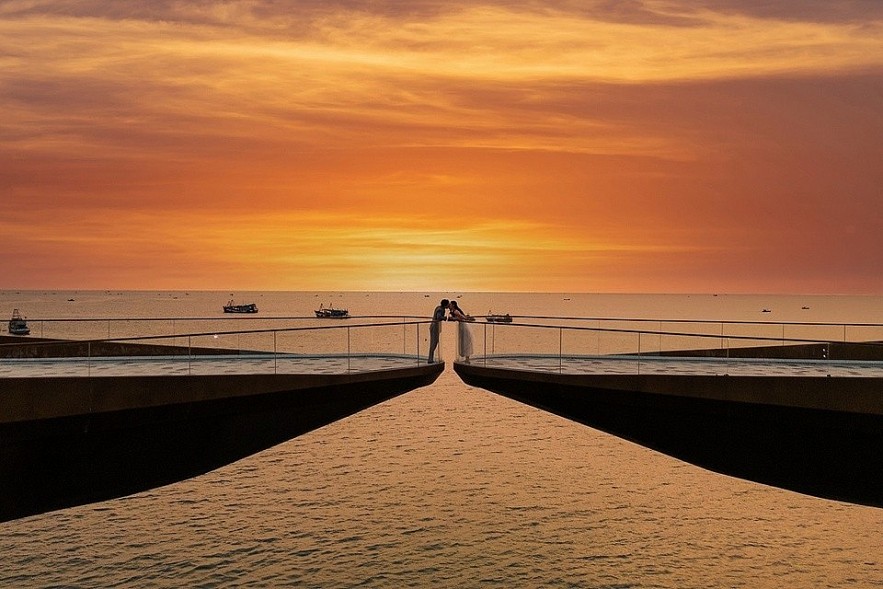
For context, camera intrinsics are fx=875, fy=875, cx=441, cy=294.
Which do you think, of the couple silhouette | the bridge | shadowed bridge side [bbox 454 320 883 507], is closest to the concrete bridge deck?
the bridge

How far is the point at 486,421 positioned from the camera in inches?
2415

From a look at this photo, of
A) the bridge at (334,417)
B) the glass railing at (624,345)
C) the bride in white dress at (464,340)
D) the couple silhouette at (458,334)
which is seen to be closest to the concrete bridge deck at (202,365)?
the bridge at (334,417)

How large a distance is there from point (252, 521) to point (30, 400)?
13.9m

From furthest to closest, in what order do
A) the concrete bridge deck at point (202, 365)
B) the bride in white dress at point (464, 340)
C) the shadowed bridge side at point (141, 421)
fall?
the bride in white dress at point (464, 340), the concrete bridge deck at point (202, 365), the shadowed bridge side at point (141, 421)

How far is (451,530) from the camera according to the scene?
29875 mm

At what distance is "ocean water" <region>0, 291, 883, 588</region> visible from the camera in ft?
82.7

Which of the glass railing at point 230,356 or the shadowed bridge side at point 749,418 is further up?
the glass railing at point 230,356

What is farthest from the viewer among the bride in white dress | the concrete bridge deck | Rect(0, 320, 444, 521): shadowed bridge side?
the bride in white dress

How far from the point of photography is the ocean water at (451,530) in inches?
993

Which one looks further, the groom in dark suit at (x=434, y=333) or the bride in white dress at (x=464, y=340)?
the groom in dark suit at (x=434, y=333)

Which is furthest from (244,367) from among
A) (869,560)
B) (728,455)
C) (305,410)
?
(869,560)

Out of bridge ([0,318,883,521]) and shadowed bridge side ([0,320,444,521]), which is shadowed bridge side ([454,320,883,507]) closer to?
bridge ([0,318,883,521])

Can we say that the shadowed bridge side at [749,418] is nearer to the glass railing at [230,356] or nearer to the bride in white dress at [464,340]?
the bride in white dress at [464,340]

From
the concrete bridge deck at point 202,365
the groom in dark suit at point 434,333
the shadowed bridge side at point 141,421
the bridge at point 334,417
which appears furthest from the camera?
the groom in dark suit at point 434,333
